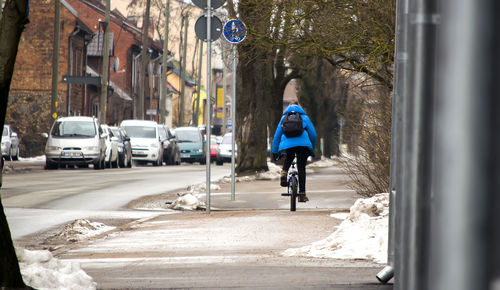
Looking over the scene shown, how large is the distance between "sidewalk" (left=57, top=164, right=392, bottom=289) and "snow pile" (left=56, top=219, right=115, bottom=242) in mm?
396

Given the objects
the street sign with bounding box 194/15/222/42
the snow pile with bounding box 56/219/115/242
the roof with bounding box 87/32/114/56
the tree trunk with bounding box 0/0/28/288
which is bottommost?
the snow pile with bounding box 56/219/115/242

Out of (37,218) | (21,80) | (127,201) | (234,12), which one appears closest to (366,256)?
(37,218)

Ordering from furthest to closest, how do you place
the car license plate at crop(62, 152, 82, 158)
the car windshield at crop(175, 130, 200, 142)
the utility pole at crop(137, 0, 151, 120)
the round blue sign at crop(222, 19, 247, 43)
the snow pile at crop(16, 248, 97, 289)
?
the utility pole at crop(137, 0, 151, 120) < the car windshield at crop(175, 130, 200, 142) < the car license plate at crop(62, 152, 82, 158) < the round blue sign at crop(222, 19, 247, 43) < the snow pile at crop(16, 248, 97, 289)

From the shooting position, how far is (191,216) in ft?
42.2

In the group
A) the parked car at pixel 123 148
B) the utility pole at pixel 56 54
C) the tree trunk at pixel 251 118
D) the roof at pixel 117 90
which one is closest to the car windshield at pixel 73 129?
the parked car at pixel 123 148

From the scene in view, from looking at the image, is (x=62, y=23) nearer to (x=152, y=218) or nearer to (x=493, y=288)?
(x=152, y=218)

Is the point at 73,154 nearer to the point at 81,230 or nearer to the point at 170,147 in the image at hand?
the point at 170,147

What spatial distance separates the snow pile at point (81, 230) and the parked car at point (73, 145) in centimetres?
2000

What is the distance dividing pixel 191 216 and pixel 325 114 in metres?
42.7

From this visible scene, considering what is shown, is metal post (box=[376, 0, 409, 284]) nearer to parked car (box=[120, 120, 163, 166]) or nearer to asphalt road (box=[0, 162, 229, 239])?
asphalt road (box=[0, 162, 229, 239])

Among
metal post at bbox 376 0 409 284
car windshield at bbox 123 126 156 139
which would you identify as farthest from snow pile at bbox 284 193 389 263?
car windshield at bbox 123 126 156 139

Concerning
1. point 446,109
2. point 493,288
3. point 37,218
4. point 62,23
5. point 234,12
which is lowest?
point 37,218

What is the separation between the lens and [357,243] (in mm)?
8422

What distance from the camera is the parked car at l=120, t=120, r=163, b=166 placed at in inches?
1578
